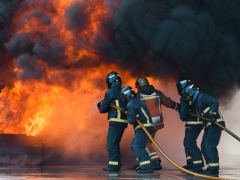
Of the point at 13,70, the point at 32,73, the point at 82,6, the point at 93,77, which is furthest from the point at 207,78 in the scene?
the point at 13,70

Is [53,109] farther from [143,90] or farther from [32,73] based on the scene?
[143,90]

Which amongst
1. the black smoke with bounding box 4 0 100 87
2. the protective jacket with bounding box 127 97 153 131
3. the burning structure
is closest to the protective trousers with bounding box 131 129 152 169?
the protective jacket with bounding box 127 97 153 131

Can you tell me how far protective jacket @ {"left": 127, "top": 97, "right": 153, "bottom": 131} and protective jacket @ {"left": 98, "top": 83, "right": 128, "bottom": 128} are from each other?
479mm

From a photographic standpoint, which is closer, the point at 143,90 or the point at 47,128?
the point at 143,90

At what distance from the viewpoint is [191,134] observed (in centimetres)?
908

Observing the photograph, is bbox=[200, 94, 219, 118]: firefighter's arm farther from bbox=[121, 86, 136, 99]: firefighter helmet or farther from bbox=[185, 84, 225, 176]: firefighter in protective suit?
bbox=[121, 86, 136, 99]: firefighter helmet

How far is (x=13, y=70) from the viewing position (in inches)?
619

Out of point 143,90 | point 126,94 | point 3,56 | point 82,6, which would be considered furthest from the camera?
point 3,56

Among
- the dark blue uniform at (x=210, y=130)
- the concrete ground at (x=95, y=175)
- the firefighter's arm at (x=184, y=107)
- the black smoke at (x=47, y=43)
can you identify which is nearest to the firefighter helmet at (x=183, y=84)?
the firefighter's arm at (x=184, y=107)

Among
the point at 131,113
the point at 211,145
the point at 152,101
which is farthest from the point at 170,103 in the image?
the point at 131,113

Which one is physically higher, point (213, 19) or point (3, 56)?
point (213, 19)

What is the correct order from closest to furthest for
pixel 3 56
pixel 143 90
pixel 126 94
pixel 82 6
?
pixel 126 94 < pixel 143 90 < pixel 82 6 < pixel 3 56

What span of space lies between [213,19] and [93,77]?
4.92 metres

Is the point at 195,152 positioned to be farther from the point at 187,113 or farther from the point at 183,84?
the point at 183,84
